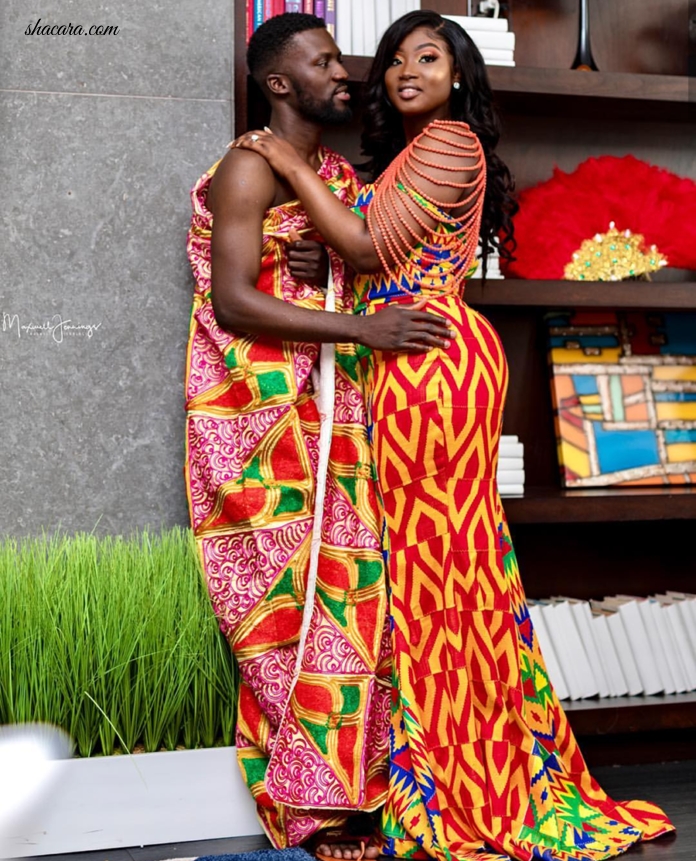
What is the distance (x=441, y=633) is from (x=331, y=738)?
288mm

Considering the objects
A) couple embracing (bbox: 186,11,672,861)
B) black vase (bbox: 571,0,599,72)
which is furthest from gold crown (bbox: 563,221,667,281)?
couple embracing (bbox: 186,11,672,861)

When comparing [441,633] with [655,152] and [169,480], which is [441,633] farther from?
[655,152]

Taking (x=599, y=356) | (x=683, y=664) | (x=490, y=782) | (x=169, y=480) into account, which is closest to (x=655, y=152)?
(x=599, y=356)

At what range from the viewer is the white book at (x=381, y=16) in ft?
8.83

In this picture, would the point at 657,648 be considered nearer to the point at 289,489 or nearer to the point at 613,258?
the point at 613,258

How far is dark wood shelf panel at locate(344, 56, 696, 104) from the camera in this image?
2.68 meters

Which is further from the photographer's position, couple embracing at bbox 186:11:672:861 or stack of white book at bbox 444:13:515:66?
stack of white book at bbox 444:13:515:66

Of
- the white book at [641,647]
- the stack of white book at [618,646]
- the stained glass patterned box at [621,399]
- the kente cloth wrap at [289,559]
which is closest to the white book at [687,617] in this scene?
the stack of white book at [618,646]

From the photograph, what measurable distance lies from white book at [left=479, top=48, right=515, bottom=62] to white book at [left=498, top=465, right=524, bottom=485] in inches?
40.3

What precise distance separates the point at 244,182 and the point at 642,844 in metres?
1.49

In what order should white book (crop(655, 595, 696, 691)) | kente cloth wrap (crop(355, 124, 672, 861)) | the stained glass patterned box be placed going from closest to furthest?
kente cloth wrap (crop(355, 124, 672, 861))
white book (crop(655, 595, 696, 691))
the stained glass patterned box

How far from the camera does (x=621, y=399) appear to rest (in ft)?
9.96

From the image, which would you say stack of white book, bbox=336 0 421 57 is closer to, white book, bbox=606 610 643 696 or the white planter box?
white book, bbox=606 610 643 696

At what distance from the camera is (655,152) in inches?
128
